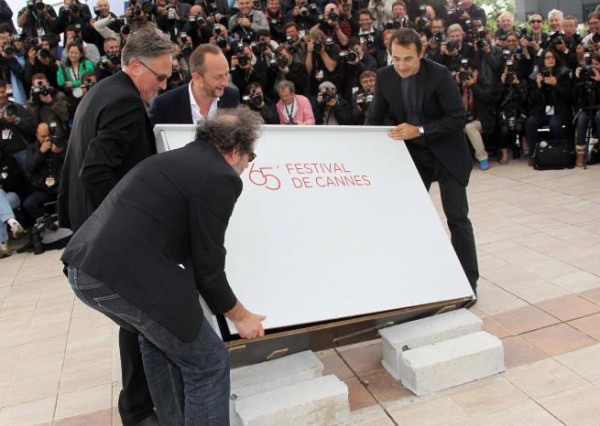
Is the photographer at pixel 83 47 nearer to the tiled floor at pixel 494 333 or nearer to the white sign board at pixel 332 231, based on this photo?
the tiled floor at pixel 494 333

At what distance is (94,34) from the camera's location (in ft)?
25.0

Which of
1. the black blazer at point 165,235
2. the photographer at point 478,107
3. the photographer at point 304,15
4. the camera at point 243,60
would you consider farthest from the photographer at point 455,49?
the black blazer at point 165,235

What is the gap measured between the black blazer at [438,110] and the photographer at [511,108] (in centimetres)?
407

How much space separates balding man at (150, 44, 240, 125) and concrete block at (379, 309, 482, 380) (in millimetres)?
1344

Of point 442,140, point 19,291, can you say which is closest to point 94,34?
point 19,291

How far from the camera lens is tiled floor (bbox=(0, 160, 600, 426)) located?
8.34 ft

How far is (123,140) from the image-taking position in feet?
7.75

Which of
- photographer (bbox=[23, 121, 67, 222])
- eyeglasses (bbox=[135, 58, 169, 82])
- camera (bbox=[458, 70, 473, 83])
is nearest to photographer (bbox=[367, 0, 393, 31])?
camera (bbox=[458, 70, 473, 83])

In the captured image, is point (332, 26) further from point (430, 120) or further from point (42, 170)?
point (430, 120)

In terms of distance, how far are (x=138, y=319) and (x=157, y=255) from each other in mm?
216

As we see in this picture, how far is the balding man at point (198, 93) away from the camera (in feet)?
9.39

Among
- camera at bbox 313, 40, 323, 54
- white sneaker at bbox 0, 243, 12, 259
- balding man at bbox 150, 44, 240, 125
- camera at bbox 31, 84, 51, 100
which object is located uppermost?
camera at bbox 313, 40, 323, 54

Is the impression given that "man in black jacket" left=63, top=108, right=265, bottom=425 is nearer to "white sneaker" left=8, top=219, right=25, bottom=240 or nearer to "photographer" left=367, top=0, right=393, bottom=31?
"white sneaker" left=8, top=219, right=25, bottom=240

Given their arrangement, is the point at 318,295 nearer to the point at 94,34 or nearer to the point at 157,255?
the point at 157,255
